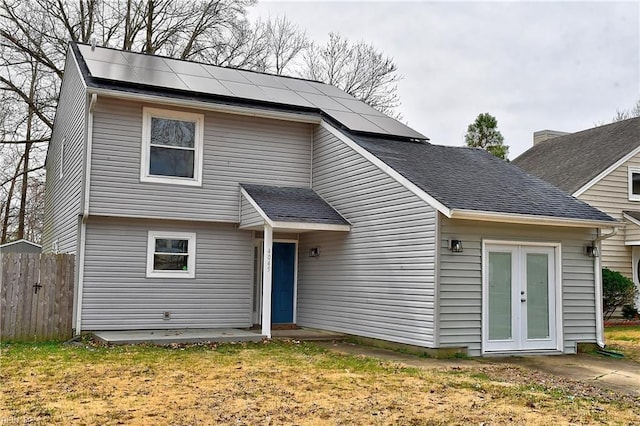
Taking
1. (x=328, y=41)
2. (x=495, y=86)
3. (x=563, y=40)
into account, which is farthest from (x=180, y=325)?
(x=328, y=41)

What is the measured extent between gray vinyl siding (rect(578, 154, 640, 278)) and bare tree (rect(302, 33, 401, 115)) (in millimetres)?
11183

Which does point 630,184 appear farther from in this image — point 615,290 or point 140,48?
point 140,48

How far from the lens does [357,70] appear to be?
28828 millimetres

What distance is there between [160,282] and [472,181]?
6.30 metres

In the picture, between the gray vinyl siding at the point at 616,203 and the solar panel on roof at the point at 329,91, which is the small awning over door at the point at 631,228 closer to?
the gray vinyl siding at the point at 616,203

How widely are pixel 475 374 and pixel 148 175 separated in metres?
7.25

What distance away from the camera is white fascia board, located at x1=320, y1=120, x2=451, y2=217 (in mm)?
10391

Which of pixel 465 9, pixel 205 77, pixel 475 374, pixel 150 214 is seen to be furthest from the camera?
pixel 205 77

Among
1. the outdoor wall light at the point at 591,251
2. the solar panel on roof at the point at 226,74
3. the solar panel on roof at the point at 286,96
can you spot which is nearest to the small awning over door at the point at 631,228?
the outdoor wall light at the point at 591,251

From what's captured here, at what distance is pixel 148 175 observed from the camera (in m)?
12.8

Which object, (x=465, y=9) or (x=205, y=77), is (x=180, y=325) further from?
(x=465, y=9)

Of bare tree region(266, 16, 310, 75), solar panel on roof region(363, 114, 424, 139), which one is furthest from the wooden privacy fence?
bare tree region(266, 16, 310, 75)

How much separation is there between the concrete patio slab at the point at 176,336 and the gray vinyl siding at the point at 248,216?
2085mm

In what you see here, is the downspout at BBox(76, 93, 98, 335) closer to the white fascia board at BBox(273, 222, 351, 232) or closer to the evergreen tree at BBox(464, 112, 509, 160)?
the white fascia board at BBox(273, 222, 351, 232)
